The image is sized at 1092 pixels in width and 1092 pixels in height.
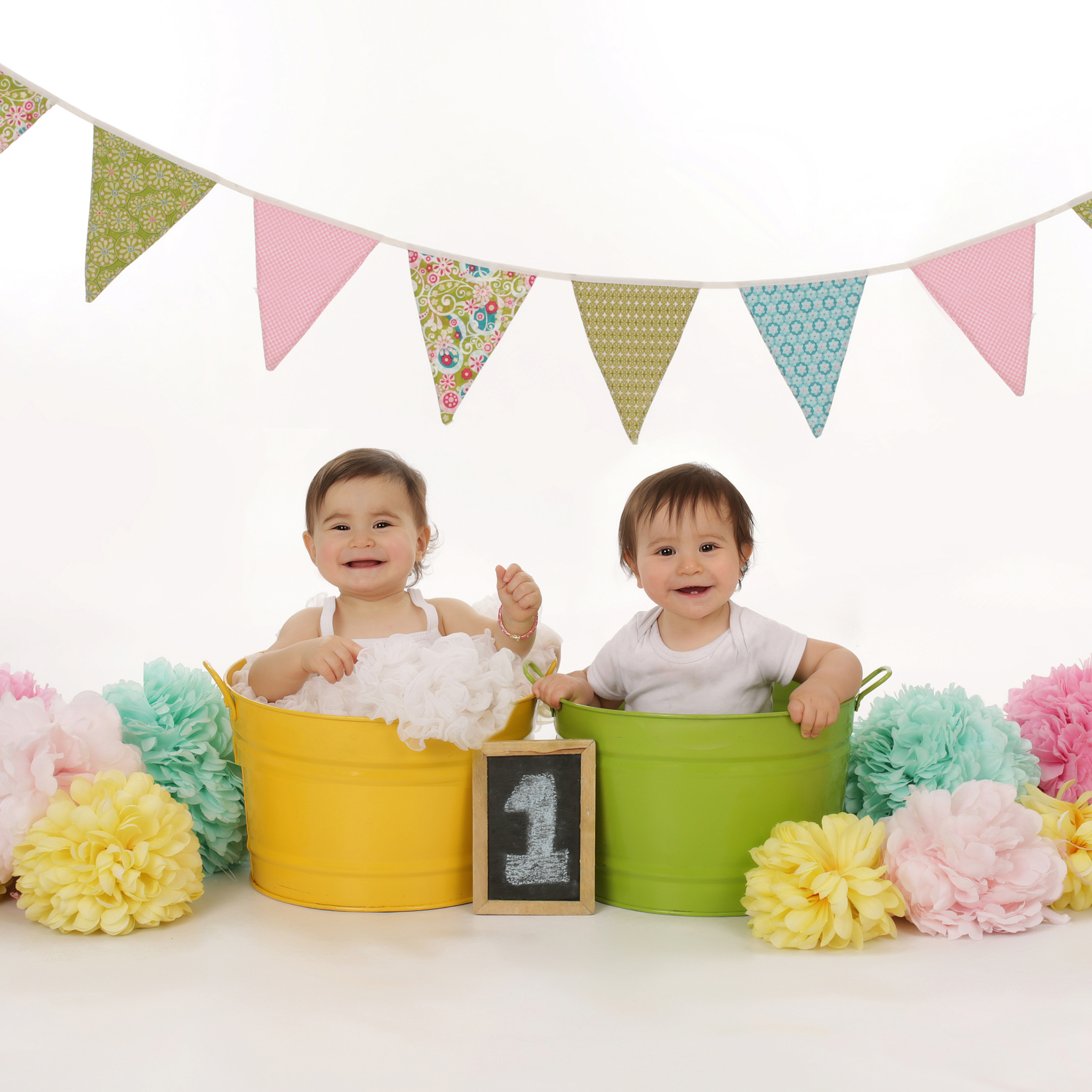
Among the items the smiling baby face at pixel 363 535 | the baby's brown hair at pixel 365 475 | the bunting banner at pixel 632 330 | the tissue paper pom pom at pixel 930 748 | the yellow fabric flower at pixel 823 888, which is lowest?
the yellow fabric flower at pixel 823 888

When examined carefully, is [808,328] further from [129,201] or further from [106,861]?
[106,861]

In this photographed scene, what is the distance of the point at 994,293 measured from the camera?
A: 79.0 inches

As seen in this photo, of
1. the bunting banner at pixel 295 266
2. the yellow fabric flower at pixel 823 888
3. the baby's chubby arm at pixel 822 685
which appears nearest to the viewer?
the yellow fabric flower at pixel 823 888

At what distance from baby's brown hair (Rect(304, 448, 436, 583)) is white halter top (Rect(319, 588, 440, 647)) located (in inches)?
5.1

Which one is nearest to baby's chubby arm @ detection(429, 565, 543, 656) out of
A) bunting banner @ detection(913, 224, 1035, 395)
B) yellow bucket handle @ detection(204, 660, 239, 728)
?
yellow bucket handle @ detection(204, 660, 239, 728)

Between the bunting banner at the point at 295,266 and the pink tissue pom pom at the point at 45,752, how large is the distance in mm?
695

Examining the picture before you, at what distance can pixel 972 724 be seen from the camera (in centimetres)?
171

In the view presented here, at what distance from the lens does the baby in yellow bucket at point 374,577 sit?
5.81 ft

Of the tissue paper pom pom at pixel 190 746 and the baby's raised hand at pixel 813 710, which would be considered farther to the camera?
the tissue paper pom pom at pixel 190 746

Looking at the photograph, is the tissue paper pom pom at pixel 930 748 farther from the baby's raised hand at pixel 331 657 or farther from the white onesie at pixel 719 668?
the baby's raised hand at pixel 331 657

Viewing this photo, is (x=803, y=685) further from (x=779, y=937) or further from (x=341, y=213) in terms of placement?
(x=341, y=213)

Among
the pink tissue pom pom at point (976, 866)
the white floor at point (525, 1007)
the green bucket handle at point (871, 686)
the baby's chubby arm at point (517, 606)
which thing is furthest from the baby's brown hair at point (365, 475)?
the pink tissue pom pom at point (976, 866)

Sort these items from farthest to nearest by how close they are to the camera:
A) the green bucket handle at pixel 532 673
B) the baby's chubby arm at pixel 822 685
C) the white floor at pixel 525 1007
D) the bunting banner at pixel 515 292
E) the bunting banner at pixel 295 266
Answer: the bunting banner at pixel 295 266 → the bunting banner at pixel 515 292 → the green bucket handle at pixel 532 673 → the baby's chubby arm at pixel 822 685 → the white floor at pixel 525 1007

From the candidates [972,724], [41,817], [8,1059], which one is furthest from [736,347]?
[8,1059]
